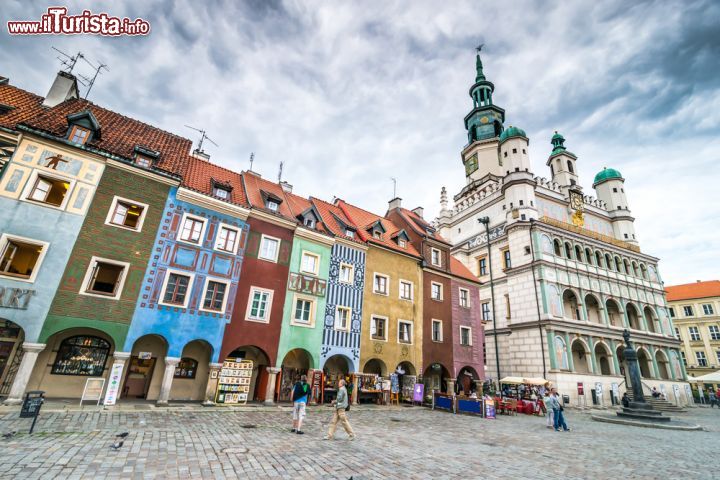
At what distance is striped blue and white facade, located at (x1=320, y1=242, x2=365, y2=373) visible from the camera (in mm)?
21750

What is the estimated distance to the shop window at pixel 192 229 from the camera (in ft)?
59.5

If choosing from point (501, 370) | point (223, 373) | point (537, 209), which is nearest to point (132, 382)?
point (223, 373)

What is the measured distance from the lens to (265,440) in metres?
10.3

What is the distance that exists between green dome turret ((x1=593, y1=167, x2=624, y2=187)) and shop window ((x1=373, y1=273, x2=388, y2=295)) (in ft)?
133

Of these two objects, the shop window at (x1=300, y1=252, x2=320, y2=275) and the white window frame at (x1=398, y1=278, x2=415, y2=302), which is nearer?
the shop window at (x1=300, y1=252, x2=320, y2=275)

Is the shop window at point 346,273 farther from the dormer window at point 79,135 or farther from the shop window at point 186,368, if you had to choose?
the dormer window at point 79,135

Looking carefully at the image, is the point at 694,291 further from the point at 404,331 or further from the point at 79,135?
the point at 79,135

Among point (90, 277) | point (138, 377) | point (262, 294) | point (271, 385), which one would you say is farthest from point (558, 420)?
point (90, 277)

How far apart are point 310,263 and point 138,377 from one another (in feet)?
36.8

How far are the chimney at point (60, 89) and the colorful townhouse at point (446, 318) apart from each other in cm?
2524

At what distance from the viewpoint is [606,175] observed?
→ 1848 inches

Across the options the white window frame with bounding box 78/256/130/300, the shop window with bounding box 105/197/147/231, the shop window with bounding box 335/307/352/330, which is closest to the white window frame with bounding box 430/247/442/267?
the shop window with bounding box 335/307/352/330

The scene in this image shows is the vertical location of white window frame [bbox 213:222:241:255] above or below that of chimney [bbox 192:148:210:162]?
below

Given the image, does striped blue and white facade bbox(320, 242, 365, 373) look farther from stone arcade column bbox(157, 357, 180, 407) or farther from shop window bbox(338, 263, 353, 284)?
stone arcade column bbox(157, 357, 180, 407)
